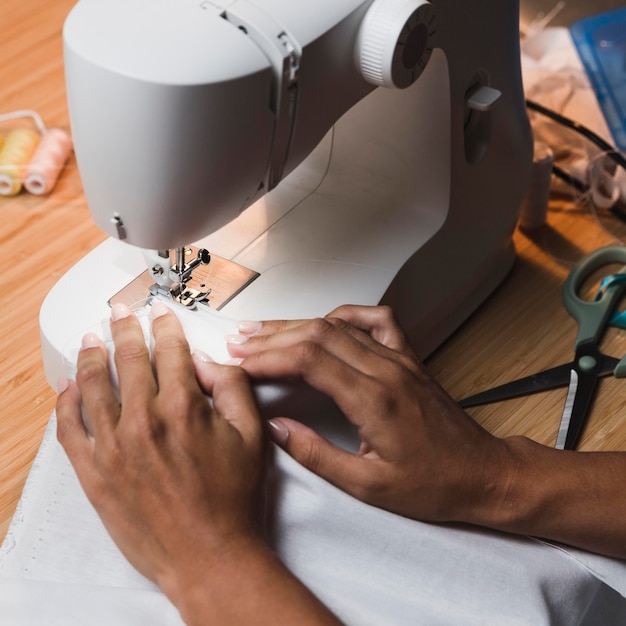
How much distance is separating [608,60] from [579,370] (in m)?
0.47

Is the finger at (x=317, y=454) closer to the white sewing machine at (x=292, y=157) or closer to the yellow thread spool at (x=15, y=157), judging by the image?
the white sewing machine at (x=292, y=157)

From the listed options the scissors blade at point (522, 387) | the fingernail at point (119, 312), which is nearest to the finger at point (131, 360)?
the fingernail at point (119, 312)

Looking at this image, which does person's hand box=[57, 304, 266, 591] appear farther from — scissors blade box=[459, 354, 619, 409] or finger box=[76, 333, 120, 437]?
scissors blade box=[459, 354, 619, 409]

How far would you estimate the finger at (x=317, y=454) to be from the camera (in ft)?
2.26

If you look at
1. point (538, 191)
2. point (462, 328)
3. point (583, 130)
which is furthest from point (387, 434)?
point (583, 130)

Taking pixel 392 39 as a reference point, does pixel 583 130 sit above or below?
below

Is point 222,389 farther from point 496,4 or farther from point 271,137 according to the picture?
point 496,4

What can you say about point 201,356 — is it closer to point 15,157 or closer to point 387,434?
point 387,434

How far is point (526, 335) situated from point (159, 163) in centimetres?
52

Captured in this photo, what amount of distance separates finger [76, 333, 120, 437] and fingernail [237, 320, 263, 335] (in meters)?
0.11

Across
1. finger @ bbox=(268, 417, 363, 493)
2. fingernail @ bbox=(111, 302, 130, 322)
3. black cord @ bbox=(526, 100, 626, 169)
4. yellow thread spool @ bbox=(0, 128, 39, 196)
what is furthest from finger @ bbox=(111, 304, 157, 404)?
black cord @ bbox=(526, 100, 626, 169)

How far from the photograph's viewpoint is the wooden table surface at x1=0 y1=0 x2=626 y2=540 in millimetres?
941

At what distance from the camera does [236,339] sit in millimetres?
765

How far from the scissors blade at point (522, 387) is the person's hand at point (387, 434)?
23 centimetres
